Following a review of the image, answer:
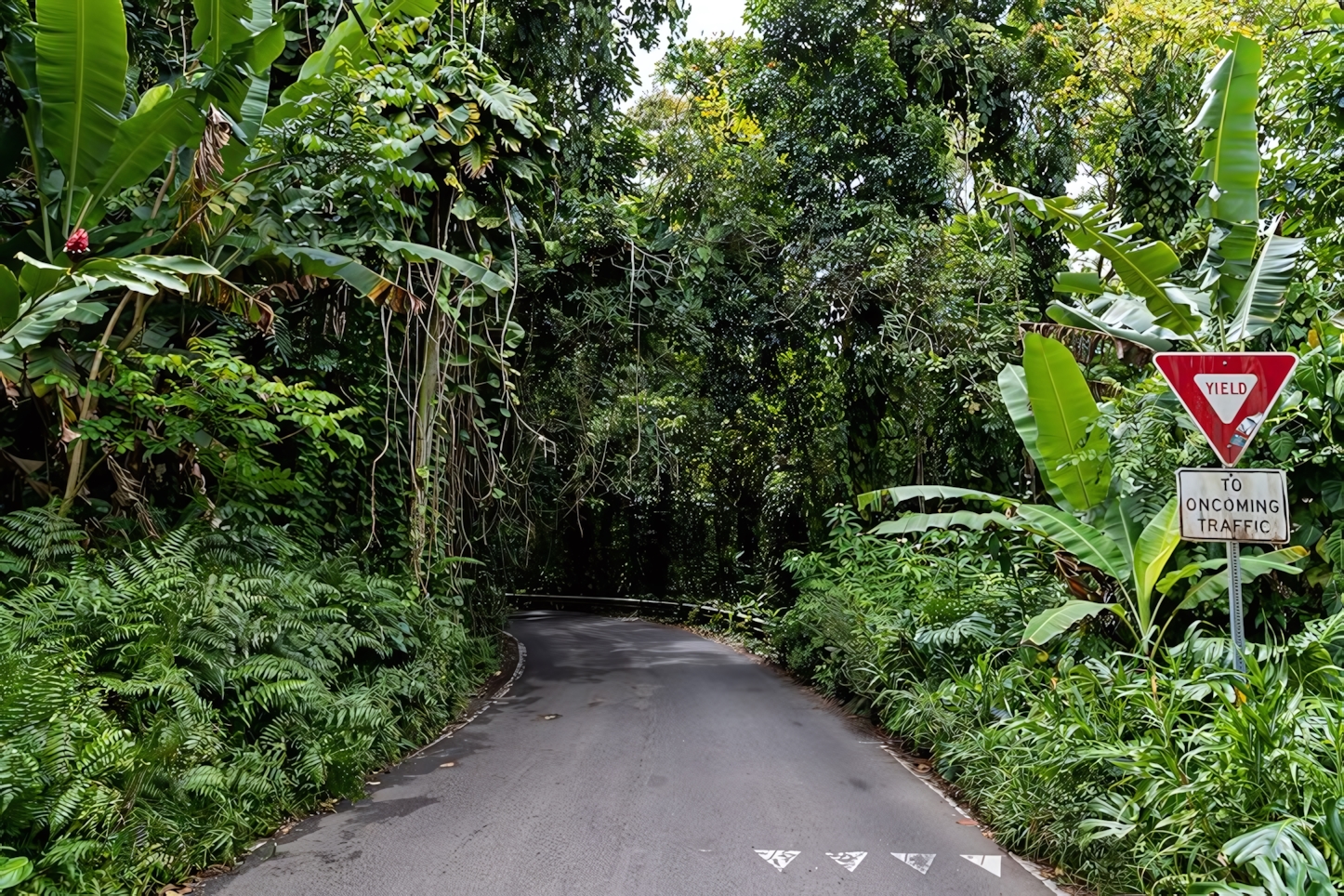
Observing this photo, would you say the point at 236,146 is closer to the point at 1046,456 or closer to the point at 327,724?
the point at 327,724

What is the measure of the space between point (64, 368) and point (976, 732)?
7330 millimetres

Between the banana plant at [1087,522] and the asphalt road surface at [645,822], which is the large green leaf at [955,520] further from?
the asphalt road surface at [645,822]

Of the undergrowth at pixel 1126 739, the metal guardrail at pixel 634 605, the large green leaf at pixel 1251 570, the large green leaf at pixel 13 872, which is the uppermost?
the large green leaf at pixel 1251 570

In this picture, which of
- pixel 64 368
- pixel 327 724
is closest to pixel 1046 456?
pixel 327 724

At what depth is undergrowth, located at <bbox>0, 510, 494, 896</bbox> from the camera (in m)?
4.04

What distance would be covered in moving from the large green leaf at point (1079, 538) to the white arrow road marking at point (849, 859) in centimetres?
295

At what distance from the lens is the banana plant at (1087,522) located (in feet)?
20.0

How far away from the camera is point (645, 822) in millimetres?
5734

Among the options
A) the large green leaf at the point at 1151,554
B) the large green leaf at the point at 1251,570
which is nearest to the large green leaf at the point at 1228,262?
the large green leaf at the point at 1151,554

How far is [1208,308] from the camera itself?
23.6ft

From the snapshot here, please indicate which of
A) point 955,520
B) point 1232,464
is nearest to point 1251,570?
point 1232,464

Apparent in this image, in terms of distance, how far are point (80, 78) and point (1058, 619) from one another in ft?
25.9

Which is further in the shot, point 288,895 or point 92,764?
point 288,895

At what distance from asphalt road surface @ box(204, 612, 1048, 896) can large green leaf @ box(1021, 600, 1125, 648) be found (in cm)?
141
